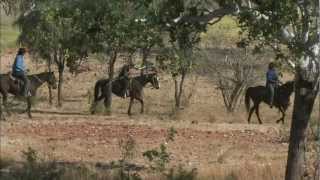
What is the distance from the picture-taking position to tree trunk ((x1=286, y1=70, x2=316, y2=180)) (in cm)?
1137

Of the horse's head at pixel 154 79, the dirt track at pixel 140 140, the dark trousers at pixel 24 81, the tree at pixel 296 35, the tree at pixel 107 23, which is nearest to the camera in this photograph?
the tree at pixel 107 23

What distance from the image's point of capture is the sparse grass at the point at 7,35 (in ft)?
163

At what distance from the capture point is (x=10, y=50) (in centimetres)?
4859

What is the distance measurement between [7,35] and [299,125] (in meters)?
47.1

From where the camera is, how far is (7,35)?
2232 inches

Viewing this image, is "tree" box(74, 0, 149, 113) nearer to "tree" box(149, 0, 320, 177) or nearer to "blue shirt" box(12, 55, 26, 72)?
"tree" box(149, 0, 320, 177)

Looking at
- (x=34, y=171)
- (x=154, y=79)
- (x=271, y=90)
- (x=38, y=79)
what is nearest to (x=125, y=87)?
(x=154, y=79)

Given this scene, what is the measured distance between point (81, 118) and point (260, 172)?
11942 mm

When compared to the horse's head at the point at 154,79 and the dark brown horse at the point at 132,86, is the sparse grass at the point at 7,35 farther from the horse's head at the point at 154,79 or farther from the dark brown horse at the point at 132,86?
the horse's head at the point at 154,79

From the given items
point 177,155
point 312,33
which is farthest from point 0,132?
point 312,33

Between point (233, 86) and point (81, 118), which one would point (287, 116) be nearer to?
point (233, 86)

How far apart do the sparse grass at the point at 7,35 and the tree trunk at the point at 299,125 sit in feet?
112

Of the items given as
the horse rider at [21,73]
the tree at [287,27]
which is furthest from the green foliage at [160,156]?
→ the horse rider at [21,73]

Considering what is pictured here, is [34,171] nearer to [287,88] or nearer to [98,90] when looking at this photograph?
[287,88]
